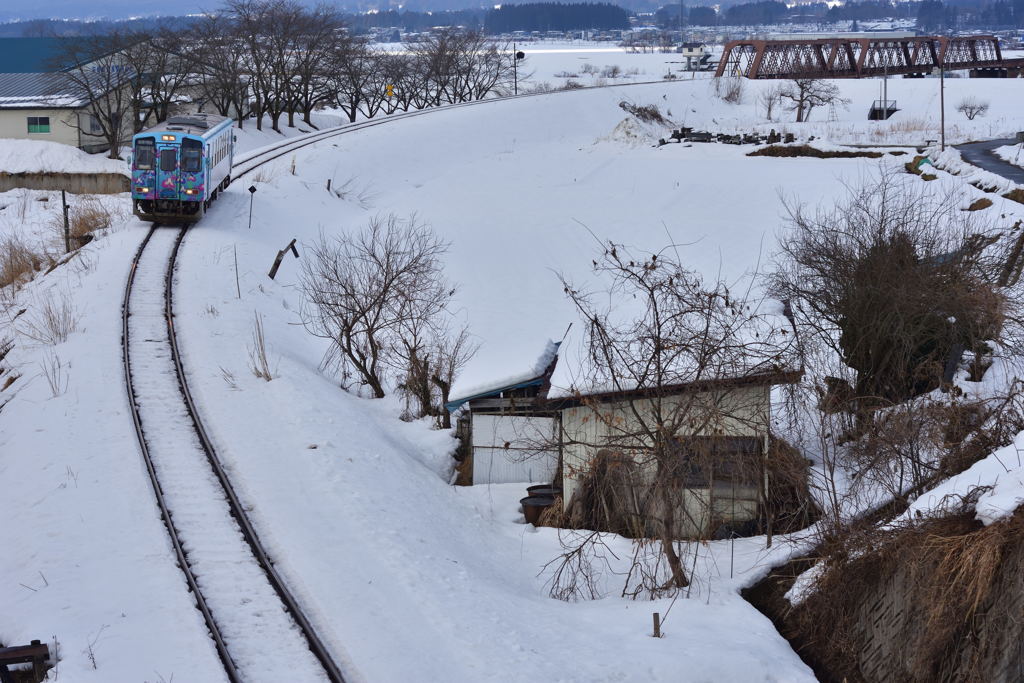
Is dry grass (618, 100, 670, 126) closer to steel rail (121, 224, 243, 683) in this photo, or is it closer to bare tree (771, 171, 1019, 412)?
bare tree (771, 171, 1019, 412)

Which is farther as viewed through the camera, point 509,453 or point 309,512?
point 509,453

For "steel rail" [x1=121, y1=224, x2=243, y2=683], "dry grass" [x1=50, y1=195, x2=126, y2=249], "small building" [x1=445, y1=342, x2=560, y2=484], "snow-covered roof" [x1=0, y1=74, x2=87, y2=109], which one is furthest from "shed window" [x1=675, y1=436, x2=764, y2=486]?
"snow-covered roof" [x1=0, y1=74, x2=87, y2=109]

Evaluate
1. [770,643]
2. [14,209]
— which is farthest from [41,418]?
[14,209]

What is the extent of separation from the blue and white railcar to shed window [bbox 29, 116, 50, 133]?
26.3 meters

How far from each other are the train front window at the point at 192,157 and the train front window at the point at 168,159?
0.21 meters

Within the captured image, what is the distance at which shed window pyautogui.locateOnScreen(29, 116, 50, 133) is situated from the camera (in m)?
57.0

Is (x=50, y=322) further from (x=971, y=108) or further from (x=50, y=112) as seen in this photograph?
(x=971, y=108)

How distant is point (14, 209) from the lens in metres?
43.5

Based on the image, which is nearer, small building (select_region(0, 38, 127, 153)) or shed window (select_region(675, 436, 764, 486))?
shed window (select_region(675, 436, 764, 486))

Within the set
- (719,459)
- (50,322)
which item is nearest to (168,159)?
(50,322)

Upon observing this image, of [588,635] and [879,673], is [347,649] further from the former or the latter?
[879,673]

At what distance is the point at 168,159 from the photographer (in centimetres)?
3272

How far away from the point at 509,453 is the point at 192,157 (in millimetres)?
18108

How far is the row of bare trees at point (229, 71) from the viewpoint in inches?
2322
